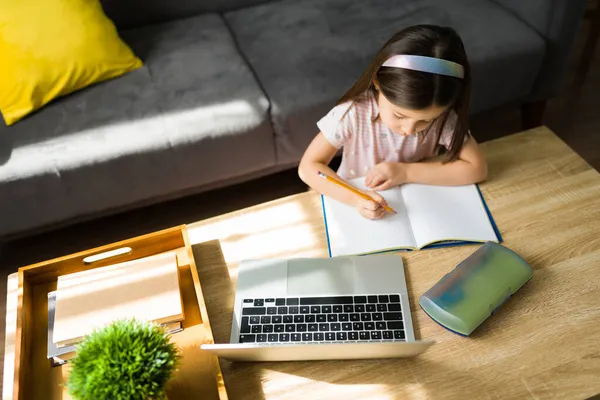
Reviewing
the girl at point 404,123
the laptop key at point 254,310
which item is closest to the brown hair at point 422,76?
the girl at point 404,123

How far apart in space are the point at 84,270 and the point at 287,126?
31.5 inches

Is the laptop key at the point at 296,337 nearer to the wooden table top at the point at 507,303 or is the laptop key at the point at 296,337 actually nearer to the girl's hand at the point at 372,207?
the wooden table top at the point at 507,303

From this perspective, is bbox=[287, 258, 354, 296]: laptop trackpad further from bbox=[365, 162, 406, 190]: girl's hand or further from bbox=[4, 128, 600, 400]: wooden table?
bbox=[365, 162, 406, 190]: girl's hand

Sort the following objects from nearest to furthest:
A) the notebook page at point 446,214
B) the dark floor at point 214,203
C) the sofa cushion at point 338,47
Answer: the notebook page at point 446,214 < the sofa cushion at point 338,47 < the dark floor at point 214,203

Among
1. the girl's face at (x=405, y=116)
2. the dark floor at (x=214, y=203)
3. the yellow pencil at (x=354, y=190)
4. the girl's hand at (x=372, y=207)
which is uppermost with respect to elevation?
the girl's face at (x=405, y=116)

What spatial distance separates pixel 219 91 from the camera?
64.2 inches

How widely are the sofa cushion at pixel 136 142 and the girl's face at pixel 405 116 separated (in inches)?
22.2

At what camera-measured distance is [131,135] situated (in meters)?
1.53

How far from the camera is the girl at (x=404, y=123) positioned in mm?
1016

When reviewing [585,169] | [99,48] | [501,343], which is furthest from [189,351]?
[99,48]

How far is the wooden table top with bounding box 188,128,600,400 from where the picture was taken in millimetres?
869

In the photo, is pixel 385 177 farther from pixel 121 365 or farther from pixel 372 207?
pixel 121 365

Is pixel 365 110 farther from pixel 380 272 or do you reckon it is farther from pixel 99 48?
pixel 99 48

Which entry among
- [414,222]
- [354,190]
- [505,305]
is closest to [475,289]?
[505,305]
